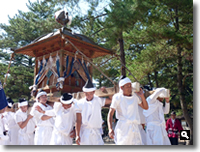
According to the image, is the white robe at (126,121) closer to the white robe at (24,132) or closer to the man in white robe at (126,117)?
the man in white robe at (126,117)

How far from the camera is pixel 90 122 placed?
3227 mm

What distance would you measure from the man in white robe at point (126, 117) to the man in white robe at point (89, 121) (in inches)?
11.9

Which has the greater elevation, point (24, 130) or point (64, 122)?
point (64, 122)

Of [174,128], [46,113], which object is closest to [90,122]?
[46,113]

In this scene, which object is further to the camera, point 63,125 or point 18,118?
point 18,118

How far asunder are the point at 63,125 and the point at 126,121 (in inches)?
40.7

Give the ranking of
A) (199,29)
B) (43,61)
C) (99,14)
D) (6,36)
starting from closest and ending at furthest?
(199,29) → (43,61) → (99,14) → (6,36)

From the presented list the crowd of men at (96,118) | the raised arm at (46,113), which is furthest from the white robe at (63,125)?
the raised arm at (46,113)

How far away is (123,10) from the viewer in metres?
6.92

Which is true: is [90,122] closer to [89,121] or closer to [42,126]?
[89,121]

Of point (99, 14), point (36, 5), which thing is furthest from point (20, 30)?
point (99, 14)

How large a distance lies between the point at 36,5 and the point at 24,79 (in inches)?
199

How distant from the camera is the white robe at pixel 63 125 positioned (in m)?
3.37

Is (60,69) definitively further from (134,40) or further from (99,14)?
(99,14)
